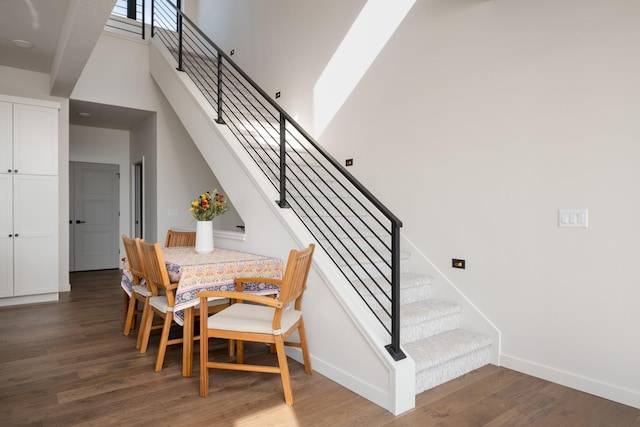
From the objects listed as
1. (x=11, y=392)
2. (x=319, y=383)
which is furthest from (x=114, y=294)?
(x=319, y=383)

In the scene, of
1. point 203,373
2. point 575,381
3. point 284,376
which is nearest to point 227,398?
point 203,373

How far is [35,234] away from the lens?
4.77m

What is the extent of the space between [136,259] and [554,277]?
320cm

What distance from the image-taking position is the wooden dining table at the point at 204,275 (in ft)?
8.98

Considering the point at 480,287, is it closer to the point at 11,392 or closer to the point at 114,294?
the point at 11,392

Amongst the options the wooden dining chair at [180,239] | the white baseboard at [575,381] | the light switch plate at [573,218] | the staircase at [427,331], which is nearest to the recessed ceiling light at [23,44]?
the wooden dining chair at [180,239]

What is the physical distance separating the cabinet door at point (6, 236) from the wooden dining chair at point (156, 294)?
2.69 meters

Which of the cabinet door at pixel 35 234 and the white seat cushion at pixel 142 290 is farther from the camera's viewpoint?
the cabinet door at pixel 35 234

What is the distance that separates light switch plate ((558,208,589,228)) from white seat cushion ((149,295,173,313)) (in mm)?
2782

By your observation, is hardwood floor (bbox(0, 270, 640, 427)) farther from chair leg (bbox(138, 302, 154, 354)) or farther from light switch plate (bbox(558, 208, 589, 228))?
light switch plate (bbox(558, 208, 589, 228))

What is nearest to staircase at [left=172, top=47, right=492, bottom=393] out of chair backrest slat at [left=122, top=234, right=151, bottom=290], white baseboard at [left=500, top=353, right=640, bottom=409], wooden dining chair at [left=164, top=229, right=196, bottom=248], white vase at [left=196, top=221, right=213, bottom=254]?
white baseboard at [left=500, top=353, right=640, bottom=409]

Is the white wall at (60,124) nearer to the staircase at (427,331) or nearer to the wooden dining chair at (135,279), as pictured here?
the wooden dining chair at (135,279)

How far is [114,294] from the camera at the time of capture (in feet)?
17.4

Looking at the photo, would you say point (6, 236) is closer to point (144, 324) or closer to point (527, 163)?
point (144, 324)
